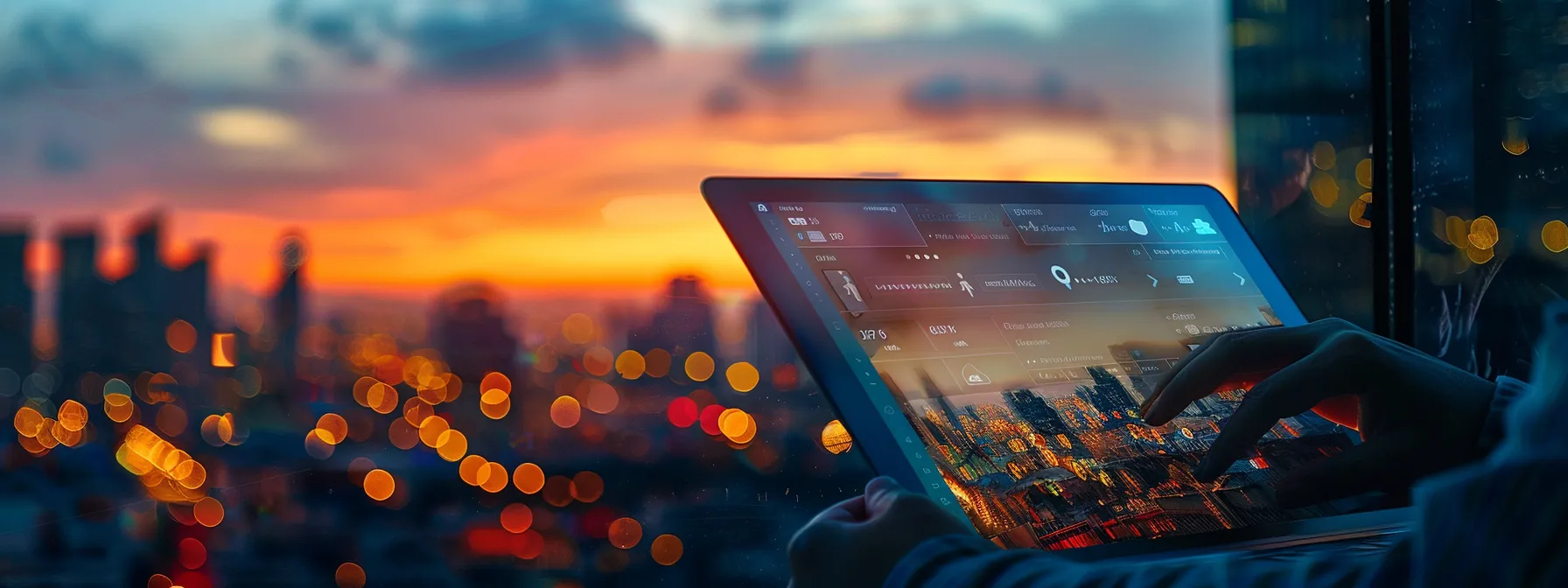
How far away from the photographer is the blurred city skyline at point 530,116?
156 centimetres

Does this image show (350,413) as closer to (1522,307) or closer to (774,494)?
(774,494)

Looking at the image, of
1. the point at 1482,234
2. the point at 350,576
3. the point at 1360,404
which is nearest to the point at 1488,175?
the point at 1482,234

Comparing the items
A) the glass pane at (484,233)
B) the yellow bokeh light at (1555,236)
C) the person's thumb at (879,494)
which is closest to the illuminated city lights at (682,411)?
the glass pane at (484,233)

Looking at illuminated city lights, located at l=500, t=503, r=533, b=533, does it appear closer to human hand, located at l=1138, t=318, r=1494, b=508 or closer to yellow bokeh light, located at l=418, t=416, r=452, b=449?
yellow bokeh light, located at l=418, t=416, r=452, b=449

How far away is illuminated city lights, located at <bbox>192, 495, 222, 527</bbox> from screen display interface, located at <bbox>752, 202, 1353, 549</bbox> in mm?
1093

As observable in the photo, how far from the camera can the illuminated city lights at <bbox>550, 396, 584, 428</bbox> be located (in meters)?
1.43

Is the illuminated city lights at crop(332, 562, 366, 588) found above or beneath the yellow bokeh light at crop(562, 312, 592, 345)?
beneath

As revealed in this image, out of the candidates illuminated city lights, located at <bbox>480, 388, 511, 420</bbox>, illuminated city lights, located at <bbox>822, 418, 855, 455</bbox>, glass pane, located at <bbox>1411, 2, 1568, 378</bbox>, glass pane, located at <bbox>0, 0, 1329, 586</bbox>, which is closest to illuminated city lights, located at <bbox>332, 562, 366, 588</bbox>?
glass pane, located at <bbox>0, 0, 1329, 586</bbox>

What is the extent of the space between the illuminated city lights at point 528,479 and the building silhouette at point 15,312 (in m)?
0.76

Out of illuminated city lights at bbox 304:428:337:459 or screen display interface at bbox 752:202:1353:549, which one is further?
illuminated city lights at bbox 304:428:337:459

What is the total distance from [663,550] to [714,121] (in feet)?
2.28

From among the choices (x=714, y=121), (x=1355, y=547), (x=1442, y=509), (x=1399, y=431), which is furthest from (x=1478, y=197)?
(x=1442, y=509)

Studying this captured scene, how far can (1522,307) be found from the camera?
4.78ft

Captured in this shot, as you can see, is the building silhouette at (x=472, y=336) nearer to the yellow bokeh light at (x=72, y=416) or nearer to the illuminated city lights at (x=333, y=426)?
the illuminated city lights at (x=333, y=426)
